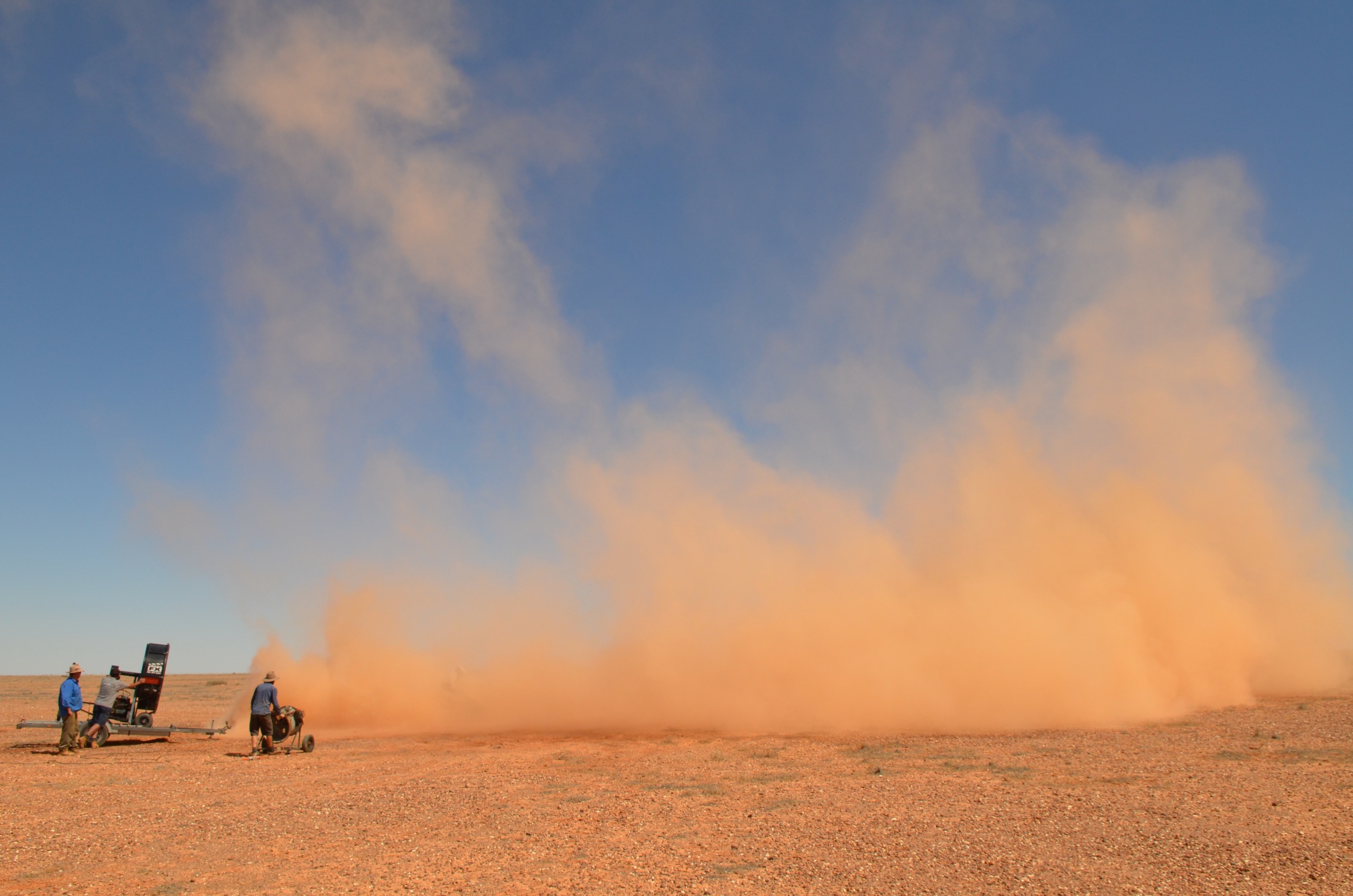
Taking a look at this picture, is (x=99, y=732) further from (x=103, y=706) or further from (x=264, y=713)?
(x=264, y=713)

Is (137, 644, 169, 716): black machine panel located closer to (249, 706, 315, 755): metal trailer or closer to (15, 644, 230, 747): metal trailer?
(15, 644, 230, 747): metal trailer

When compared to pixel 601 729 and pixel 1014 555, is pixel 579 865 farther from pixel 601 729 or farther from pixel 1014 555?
pixel 1014 555

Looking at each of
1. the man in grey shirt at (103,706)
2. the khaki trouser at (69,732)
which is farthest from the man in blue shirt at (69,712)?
the man in grey shirt at (103,706)

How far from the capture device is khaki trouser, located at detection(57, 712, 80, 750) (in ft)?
72.0

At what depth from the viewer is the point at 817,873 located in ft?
34.1

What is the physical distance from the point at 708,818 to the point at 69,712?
61.7ft

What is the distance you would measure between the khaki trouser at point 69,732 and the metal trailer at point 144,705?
1.86 meters

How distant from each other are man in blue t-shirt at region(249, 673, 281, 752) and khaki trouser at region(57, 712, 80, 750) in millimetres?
4452

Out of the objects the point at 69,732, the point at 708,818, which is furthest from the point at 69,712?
the point at 708,818

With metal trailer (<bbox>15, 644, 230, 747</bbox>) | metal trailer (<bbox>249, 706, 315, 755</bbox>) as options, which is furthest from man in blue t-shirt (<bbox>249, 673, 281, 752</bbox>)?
metal trailer (<bbox>15, 644, 230, 747</bbox>)

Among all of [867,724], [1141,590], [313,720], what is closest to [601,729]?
[867,724]

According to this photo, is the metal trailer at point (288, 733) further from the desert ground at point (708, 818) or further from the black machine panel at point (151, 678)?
the black machine panel at point (151, 678)

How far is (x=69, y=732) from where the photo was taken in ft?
72.1

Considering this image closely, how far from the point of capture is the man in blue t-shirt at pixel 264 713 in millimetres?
22391
